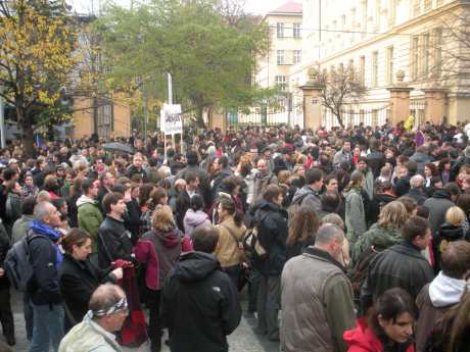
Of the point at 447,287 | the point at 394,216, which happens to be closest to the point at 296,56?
the point at 394,216

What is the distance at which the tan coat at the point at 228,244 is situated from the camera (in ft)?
22.1

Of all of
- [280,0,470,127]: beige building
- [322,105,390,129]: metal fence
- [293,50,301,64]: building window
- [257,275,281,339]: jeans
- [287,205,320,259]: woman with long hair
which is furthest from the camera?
[293,50,301,64]: building window

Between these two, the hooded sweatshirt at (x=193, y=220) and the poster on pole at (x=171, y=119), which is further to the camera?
the poster on pole at (x=171, y=119)

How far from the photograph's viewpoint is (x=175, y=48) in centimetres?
2258

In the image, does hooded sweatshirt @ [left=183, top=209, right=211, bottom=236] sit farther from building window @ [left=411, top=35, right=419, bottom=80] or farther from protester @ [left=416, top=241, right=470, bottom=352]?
building window @ [left=411, top=35, right=419, bottom=80]

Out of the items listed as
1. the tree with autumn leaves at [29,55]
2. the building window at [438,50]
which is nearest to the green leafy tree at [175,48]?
the tree with autumn leaves at [29,55]

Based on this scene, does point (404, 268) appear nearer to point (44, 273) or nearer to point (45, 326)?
point (44, 273)

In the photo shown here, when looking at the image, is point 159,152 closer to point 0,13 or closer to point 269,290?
point 0,13

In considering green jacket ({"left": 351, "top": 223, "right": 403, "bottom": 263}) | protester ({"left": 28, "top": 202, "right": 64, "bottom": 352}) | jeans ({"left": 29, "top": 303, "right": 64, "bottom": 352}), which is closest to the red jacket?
green jacket ({"left": 351, "top": 223, "right": 403, "bottom": 263})

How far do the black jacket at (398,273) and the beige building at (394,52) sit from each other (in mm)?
16617

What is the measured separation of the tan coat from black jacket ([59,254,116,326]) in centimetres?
195

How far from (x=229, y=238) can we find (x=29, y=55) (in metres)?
12.0

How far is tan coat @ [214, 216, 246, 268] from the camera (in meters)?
6.73

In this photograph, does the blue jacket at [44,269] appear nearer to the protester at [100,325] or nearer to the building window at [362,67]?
the protester at [100,325]
